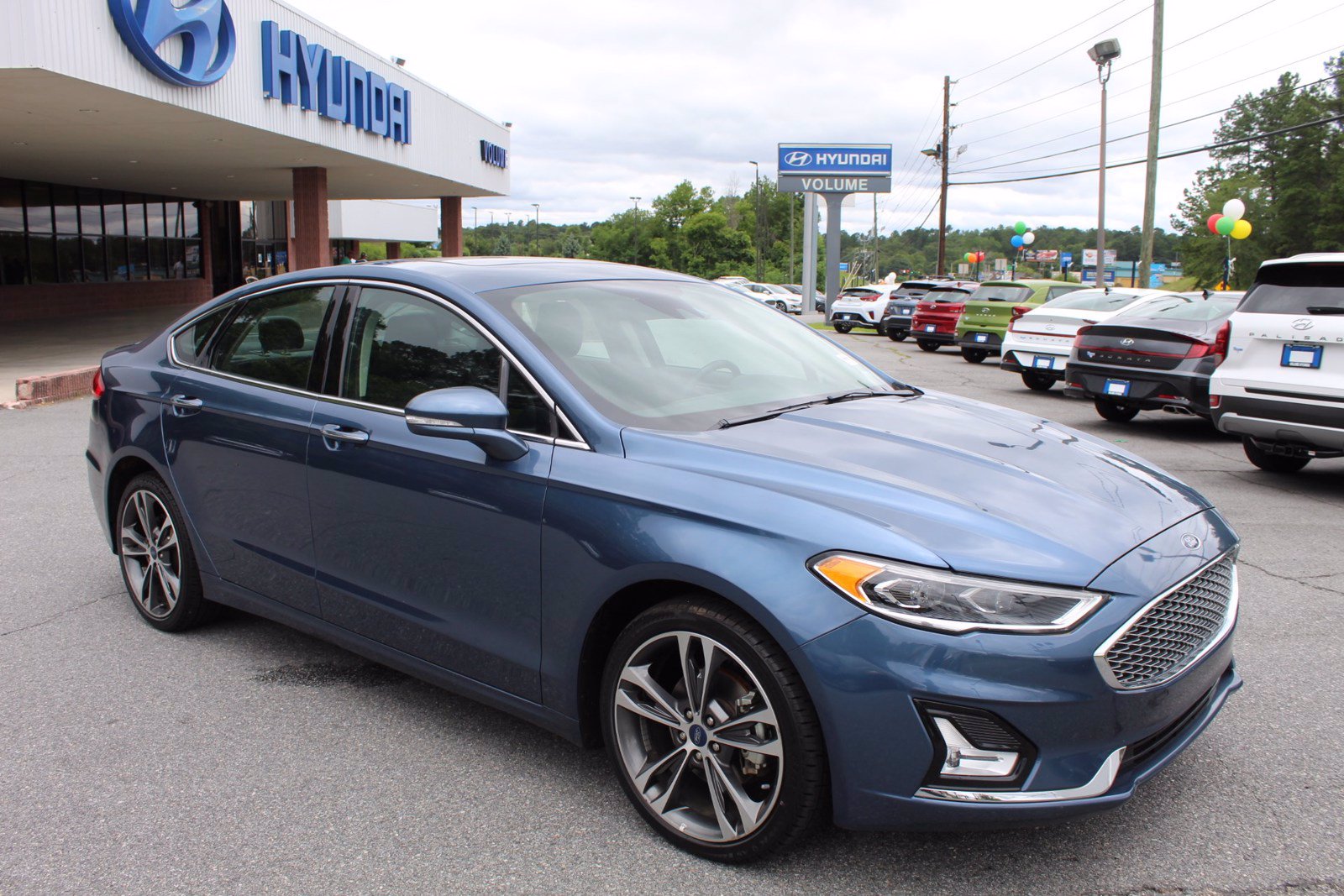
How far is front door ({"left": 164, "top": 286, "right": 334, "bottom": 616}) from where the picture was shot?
3.74 meters

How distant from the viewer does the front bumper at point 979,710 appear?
232cm

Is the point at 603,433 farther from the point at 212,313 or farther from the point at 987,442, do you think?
the point at 212,313

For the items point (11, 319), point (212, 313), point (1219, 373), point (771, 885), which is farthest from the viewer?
point (11, 319)

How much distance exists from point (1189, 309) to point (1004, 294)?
879 cm

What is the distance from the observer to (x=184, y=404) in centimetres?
420

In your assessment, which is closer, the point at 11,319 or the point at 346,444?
the point at 346,444

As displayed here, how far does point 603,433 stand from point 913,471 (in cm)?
89

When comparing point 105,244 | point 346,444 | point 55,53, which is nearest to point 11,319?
point 105,244

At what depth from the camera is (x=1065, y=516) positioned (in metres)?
2.64

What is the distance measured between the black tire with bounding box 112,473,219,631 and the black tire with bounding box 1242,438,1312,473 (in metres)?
7.85

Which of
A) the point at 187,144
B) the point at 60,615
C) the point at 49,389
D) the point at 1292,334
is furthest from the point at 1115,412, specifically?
the point at 187,144

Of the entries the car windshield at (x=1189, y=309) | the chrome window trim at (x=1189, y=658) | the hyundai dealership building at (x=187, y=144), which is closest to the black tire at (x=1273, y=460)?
the car windshield at (x=1189, y=309)

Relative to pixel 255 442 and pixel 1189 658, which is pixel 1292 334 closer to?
pixel 1189 658

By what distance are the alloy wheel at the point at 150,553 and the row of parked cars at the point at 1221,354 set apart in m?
7.31
